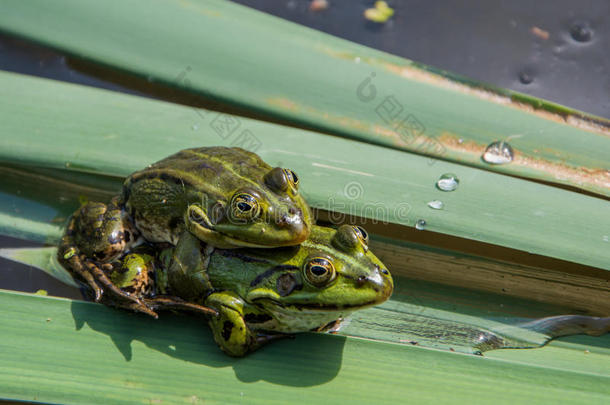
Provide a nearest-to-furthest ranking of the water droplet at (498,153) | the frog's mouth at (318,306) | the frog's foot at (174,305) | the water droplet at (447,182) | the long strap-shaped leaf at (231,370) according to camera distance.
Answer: the long strap-shaped leaf at (231,370) → the frog's mouth at (318,306) → the frog's foot at (174,305) → the water droplet at (447,182) → the water droplet at (498,153)

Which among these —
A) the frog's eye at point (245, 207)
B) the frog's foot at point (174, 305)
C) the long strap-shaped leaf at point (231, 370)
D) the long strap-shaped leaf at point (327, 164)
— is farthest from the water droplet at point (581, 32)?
the frog's foot at point (174, 305)

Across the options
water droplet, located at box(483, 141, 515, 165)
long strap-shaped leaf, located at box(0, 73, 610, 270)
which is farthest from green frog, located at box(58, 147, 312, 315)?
water droplet, located at box(483, 141, 515, 165)

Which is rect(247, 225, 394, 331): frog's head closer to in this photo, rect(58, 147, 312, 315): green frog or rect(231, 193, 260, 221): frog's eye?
rect(58, 147, 312, 315): green frog

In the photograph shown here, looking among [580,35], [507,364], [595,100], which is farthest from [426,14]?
[507,364]

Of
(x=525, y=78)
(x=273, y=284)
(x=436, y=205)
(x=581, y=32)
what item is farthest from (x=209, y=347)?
(x=581, y=32)

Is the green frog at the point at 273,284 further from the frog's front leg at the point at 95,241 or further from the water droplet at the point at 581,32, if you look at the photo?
the water droplet at the point at 581,32

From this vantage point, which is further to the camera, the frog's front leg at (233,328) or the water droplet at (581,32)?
the water droplet at (581,32)

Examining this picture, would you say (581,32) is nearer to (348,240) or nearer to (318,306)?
(348,240)
